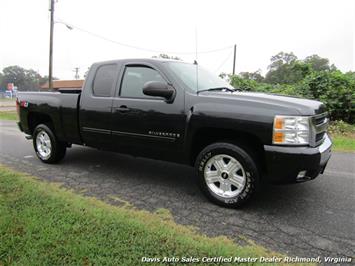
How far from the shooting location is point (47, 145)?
5.59 meters

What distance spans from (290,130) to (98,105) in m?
2.79

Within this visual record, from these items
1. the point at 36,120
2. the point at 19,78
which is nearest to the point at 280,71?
the point at 36,120

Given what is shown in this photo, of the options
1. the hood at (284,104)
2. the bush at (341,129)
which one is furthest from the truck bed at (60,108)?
the bush at (341,129)

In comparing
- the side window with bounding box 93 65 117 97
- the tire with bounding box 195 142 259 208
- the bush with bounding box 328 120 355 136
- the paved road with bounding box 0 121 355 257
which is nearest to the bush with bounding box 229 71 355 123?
the bush with bounding box 328 120 355 136

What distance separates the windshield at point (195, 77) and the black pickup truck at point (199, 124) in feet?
0.07

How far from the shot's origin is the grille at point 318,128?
11.0ft

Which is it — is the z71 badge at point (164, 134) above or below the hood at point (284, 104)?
below

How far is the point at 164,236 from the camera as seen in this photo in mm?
2865

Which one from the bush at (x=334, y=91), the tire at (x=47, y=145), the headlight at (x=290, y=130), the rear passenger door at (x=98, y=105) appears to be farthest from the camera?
the bush at (x=334, y=91)

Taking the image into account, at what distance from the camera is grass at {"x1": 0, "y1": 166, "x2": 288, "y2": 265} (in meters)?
2.55

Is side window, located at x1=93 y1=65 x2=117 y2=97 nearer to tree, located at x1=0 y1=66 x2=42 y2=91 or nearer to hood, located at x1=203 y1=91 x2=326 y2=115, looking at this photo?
hood, located at x1=203 y1=91 x2=326 y2=115

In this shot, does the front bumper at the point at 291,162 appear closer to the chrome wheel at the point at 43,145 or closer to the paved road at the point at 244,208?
the paved road at the point at 244,208

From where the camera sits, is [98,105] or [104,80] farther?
[104,80]

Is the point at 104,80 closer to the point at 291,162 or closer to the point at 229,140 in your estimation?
the point at 229,140
